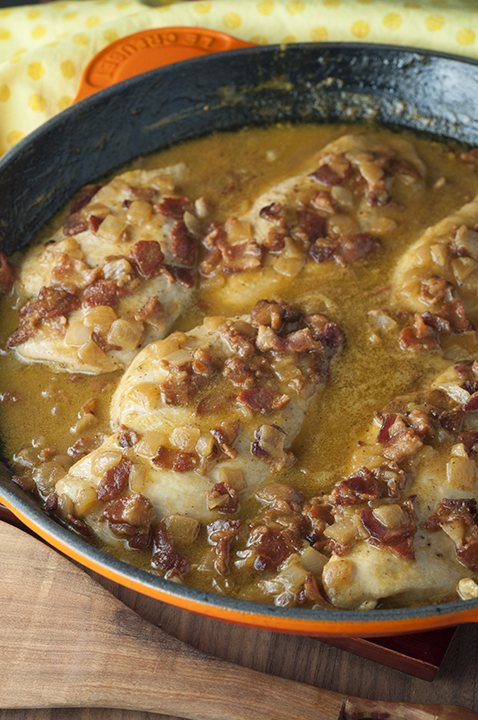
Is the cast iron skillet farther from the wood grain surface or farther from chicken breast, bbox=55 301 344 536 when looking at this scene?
the wood grain surface

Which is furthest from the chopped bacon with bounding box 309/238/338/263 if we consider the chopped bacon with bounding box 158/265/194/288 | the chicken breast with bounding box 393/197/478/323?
the chopped bacon with bounding box 158/265/194/288

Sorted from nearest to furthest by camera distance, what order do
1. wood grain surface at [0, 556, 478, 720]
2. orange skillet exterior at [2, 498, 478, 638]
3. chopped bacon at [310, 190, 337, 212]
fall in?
orange skillet exterior at [2, 498, 478, 638], wood grain surface at [0, 556, 478, 720], chopped bacon at [310, 190, 337, 212]

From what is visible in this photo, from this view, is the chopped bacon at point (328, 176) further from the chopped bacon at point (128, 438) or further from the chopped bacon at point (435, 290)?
the chopped bacon at point (128, 438)

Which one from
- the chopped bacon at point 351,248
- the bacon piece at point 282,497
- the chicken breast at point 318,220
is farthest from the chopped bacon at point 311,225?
the bacon piece at point 282,497

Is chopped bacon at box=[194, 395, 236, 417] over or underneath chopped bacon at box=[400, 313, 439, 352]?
over

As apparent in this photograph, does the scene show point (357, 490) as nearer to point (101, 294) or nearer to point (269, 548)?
point (269, 548)

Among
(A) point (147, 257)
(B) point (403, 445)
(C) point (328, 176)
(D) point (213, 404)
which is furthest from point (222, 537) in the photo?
(C) point (328, 176)
